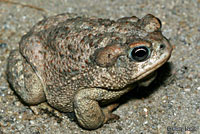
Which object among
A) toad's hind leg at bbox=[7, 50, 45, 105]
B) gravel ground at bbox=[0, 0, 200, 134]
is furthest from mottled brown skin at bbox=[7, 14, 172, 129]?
gravel ground at bbox=[0, 0, 200, 134]

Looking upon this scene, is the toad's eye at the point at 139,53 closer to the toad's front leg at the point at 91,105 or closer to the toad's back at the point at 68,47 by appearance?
the toad's back at the point at 68,47

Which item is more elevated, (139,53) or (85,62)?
(139,53)

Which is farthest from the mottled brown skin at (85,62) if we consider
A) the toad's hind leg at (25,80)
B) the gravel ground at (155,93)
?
the gravel ground at (155,93)

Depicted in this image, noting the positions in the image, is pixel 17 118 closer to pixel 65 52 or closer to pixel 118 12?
pixel 65 52

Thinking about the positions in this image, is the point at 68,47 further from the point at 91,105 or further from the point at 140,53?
the point at 140,53

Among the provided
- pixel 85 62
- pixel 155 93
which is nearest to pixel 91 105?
pixel 85 62

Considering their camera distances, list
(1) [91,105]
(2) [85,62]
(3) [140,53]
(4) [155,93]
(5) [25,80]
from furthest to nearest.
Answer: (4) [155,93] < (5) [25,80] < (1) [91,105] < (2) [85,62] < (3) [140,53]
